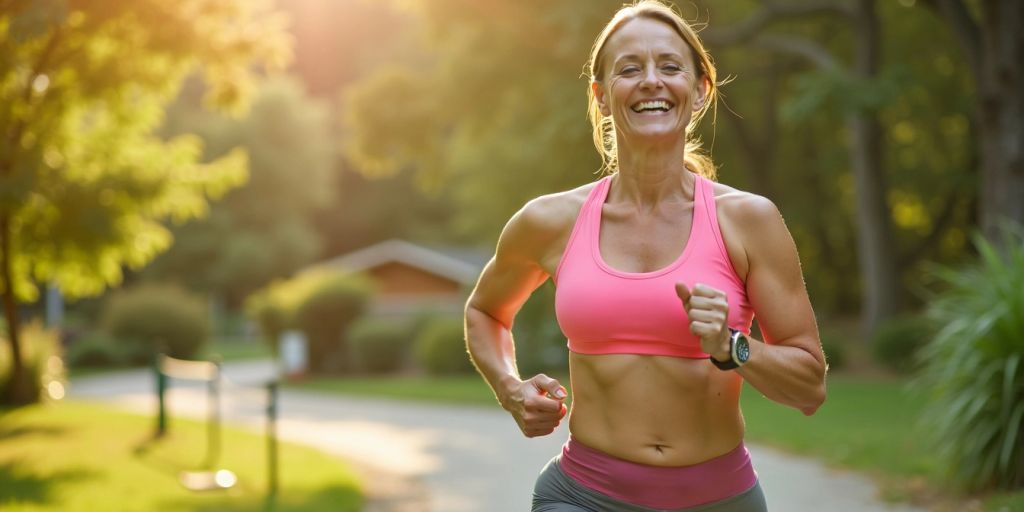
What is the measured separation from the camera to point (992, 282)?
9414 mm

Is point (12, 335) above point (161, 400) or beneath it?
above

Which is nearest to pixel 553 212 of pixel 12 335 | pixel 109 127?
pixel 109 127

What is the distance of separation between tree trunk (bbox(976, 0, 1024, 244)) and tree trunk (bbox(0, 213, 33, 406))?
13924 mm

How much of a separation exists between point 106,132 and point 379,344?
13.0 meters

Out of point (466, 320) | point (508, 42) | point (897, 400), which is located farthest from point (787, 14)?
point (466, 320)

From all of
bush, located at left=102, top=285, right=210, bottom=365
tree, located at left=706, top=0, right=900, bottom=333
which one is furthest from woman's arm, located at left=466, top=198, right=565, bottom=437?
bush, located at left=102, top=285, right=210, bottom=365

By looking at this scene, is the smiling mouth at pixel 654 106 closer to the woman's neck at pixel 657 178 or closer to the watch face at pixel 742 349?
the woman's neck at pixel 657 178

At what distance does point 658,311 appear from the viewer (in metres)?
2.83

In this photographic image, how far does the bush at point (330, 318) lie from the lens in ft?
98.5

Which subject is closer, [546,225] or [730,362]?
[730,362]

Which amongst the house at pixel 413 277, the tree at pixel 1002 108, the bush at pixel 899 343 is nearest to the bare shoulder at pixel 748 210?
the tree at pixel 1002 108

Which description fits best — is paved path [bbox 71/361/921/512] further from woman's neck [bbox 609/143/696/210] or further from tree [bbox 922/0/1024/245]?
tree [bbox 922/0/1024/245]

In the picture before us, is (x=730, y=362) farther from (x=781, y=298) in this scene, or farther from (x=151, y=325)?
(x=151, y=325)

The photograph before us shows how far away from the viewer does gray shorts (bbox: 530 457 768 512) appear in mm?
2934
